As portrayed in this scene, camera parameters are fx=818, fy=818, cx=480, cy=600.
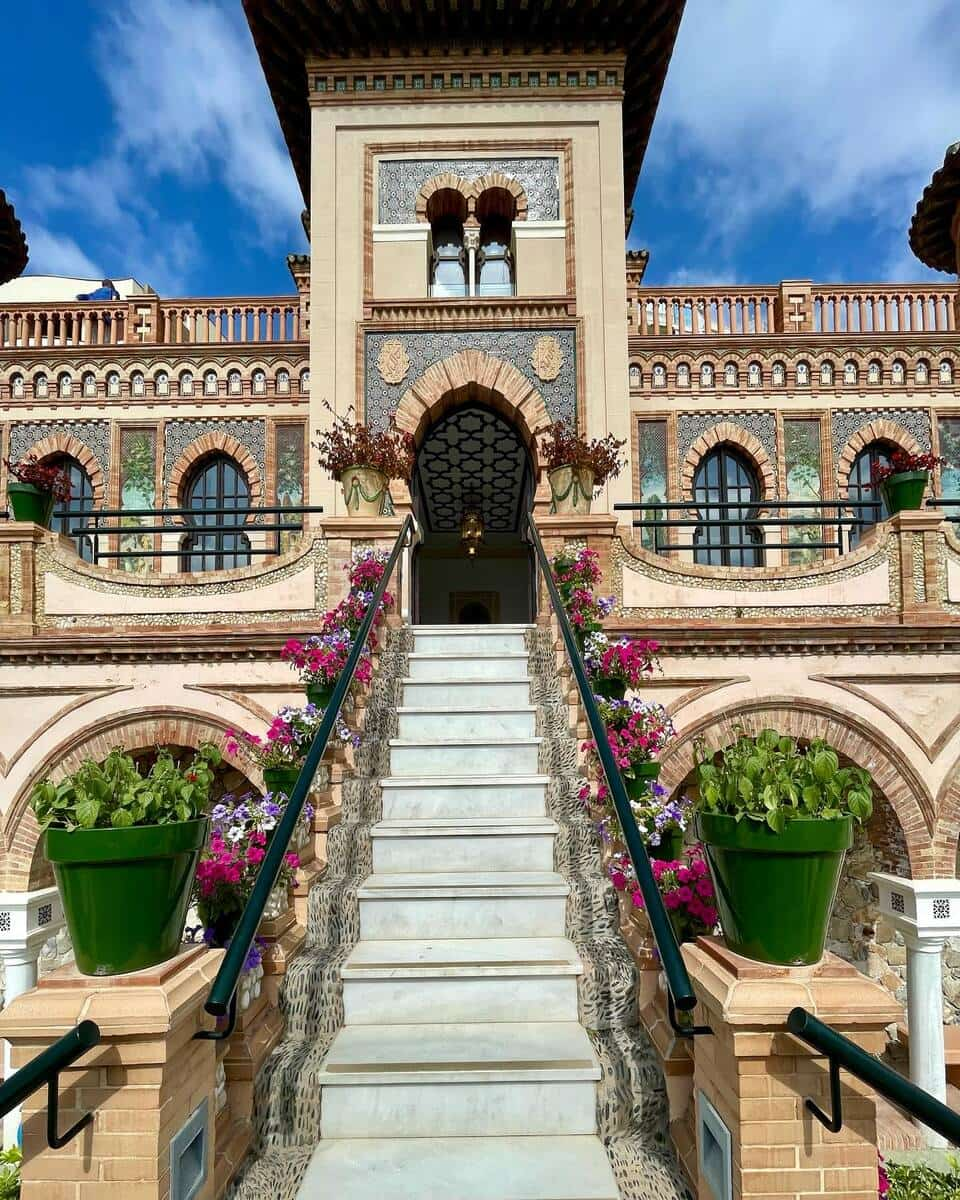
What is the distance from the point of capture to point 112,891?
2.55m

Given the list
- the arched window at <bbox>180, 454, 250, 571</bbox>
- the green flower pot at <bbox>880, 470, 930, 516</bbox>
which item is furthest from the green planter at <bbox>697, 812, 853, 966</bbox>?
the arched window at <bbox>180, 454, 250, 571</bbox>

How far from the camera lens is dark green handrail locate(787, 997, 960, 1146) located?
1.82 metres

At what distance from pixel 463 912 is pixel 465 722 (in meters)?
1.78

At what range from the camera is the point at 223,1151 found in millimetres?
3045

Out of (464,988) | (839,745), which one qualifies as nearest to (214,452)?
(839,745)

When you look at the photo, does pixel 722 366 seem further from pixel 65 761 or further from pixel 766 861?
pixel 766 861

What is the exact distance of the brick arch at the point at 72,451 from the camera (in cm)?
1380

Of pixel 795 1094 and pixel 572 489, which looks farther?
pixel 572 489

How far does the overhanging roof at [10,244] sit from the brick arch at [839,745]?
45.7ft

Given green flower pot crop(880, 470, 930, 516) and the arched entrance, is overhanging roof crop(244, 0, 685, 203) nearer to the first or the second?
the arched entrance

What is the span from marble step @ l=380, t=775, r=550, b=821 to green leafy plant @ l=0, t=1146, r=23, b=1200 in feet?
10.7

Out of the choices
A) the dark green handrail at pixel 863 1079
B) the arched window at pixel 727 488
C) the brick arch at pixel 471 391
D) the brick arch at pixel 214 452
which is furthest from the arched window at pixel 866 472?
the dark green handrail at pixel 863 1079

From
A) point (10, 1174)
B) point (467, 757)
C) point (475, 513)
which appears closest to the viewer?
point (467, 757)

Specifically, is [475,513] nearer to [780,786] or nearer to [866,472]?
[866,472]
